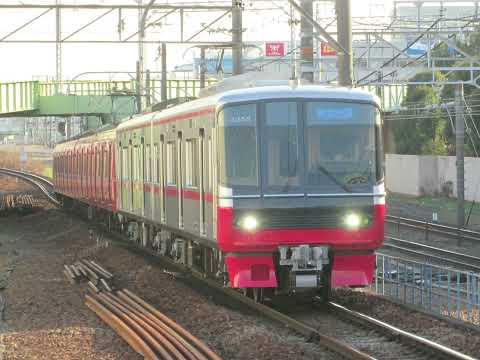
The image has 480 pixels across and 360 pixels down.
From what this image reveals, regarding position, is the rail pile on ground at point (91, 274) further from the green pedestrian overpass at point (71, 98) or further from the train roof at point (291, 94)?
the green pedestrian overpass at point (71, 98)

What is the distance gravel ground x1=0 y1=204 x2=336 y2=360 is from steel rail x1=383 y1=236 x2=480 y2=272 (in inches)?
232

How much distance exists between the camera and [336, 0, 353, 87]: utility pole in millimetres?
16906

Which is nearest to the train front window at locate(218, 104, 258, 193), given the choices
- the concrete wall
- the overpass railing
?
the concrete wall

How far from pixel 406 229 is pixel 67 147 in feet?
49.9

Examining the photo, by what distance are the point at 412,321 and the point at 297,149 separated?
248cm

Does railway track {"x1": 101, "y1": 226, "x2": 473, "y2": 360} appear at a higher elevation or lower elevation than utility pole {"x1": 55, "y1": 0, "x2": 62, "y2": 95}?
lower

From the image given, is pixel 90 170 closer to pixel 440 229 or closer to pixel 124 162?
pixel 124 162

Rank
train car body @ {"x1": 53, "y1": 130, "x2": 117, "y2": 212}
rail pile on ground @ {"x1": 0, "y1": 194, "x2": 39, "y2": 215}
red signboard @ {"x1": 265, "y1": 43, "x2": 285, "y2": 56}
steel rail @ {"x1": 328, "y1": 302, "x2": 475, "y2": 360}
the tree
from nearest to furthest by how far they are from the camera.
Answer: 1. steel rail @ {"x1": 328, "y1": 302, "x2": 475, "y2": 360}
2. train car body @ {"x1": 53, "y1": 130, "x2": 117, "y2": 212}
3. rail pile on ground @ {"x1": 0, "y1": 194, "x2": 39, "y2": 215}
4. the tree
5. red signboard @ {"x1": 265, "y1": 43, "x2": 285, "y2": 56}

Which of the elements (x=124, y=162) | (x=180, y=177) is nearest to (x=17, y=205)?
(x=124, y=162)

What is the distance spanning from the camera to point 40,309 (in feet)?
44.7

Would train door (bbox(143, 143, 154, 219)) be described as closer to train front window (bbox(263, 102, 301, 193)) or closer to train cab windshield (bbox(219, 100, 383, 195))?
train cab windshield (bbox(219, 100, 383, 195))

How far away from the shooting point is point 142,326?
11.4 meters

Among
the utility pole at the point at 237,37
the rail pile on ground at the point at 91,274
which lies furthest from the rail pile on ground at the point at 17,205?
the rail pile on ground at the point at 91,274

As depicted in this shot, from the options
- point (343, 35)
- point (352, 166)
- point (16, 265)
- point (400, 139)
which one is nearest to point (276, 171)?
point (352, 166)
